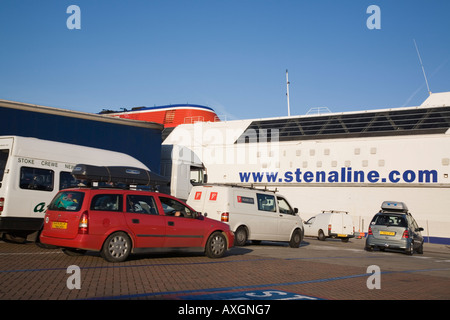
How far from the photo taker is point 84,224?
973cm

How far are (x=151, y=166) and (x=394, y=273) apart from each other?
474 inches

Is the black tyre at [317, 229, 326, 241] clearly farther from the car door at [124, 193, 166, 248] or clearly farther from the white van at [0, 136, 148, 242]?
the car door at [124, 193, 166, 248]

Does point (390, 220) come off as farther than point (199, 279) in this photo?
Yes

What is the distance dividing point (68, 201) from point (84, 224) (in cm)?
92

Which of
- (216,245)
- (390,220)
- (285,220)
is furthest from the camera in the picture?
(390,220)

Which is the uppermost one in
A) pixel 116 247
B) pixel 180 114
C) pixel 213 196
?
pixel 180 114

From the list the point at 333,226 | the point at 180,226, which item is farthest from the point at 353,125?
the point at 180,226

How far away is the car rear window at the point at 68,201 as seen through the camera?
10070mm

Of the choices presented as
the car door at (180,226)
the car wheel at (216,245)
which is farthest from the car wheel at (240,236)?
the car door at (180,226)

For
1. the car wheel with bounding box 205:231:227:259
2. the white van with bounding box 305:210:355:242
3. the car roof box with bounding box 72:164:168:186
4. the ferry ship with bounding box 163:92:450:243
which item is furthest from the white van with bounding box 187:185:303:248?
the ferry ship with bounding box 163:92:450:243

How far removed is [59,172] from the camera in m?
13.9

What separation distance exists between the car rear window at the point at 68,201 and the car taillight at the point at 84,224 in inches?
10.7

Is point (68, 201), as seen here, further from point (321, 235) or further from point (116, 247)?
point (321, 235)

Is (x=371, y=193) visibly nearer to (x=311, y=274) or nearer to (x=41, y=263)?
(x=311, y=274)
